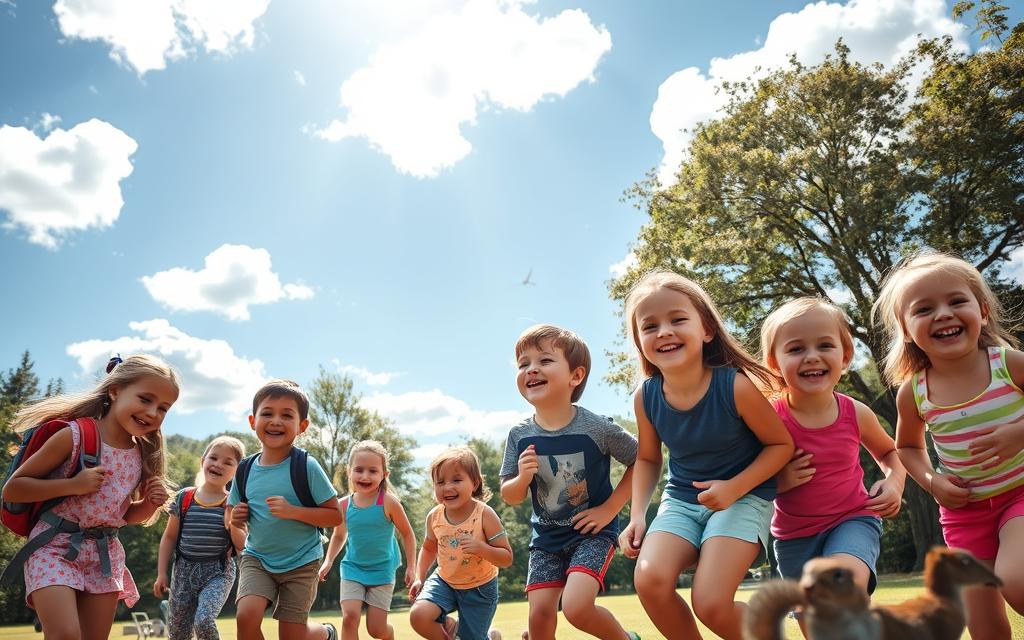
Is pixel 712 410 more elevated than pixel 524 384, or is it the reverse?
pixel 524 384

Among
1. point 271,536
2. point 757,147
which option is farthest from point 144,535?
point 271,536

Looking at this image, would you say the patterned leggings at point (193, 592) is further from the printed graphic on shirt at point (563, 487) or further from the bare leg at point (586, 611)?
the bare leg at point (586, 611)

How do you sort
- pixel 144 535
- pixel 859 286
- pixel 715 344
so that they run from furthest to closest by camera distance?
pixel 144 535 < pixel 859 286 < pixel 715 344

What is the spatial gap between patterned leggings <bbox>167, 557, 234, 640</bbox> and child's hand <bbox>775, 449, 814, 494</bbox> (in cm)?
526

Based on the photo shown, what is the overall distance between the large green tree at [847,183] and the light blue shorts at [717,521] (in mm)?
20301

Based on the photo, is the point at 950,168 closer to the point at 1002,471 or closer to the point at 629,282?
the point at 629,282

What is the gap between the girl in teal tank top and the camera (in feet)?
24.4

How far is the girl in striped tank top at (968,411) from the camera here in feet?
12.2

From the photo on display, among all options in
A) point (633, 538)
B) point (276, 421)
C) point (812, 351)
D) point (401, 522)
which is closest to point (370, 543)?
point (401, 522)

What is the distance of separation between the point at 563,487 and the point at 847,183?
22178 mm

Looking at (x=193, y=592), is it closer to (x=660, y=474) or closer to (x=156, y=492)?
(x=156, y=492)

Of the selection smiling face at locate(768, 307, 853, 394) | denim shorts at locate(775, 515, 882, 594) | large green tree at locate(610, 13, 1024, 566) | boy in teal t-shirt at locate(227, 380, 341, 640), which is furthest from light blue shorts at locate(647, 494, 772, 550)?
large green tree at locate(610, 13, 1024, 566)

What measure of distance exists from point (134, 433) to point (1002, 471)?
5787 millimetres

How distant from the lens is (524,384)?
210 inches
